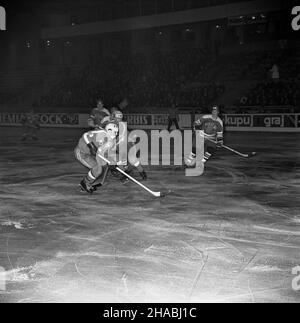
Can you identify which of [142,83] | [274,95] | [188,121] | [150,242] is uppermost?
[142,83]

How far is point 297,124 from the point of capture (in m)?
23.3

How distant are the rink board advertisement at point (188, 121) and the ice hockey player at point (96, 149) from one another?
1662cm

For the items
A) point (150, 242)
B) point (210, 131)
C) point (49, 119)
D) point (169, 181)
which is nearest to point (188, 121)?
point (49, 119)

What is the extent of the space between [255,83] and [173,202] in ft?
76.3

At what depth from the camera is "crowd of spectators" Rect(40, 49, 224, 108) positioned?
96.0 ft

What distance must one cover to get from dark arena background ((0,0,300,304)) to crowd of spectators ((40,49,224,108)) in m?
0.12

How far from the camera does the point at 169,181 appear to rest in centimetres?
1018

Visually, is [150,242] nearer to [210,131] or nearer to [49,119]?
[210,131]

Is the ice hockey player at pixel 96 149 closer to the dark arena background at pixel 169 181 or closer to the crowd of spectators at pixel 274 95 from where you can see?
the dark arena background at pixel 169 181

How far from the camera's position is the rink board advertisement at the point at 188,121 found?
2373cm

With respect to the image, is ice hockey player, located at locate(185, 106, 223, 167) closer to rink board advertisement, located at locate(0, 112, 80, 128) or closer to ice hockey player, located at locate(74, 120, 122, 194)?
ice hockey player, located at locate(74, 120, 122, 194)

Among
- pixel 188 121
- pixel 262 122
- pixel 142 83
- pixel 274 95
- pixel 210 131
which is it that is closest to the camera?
pixel 210 131

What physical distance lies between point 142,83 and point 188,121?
26.6 feet

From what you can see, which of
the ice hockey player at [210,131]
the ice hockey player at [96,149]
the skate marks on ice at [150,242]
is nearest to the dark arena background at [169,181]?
the skate marks on ice at [150,242]
